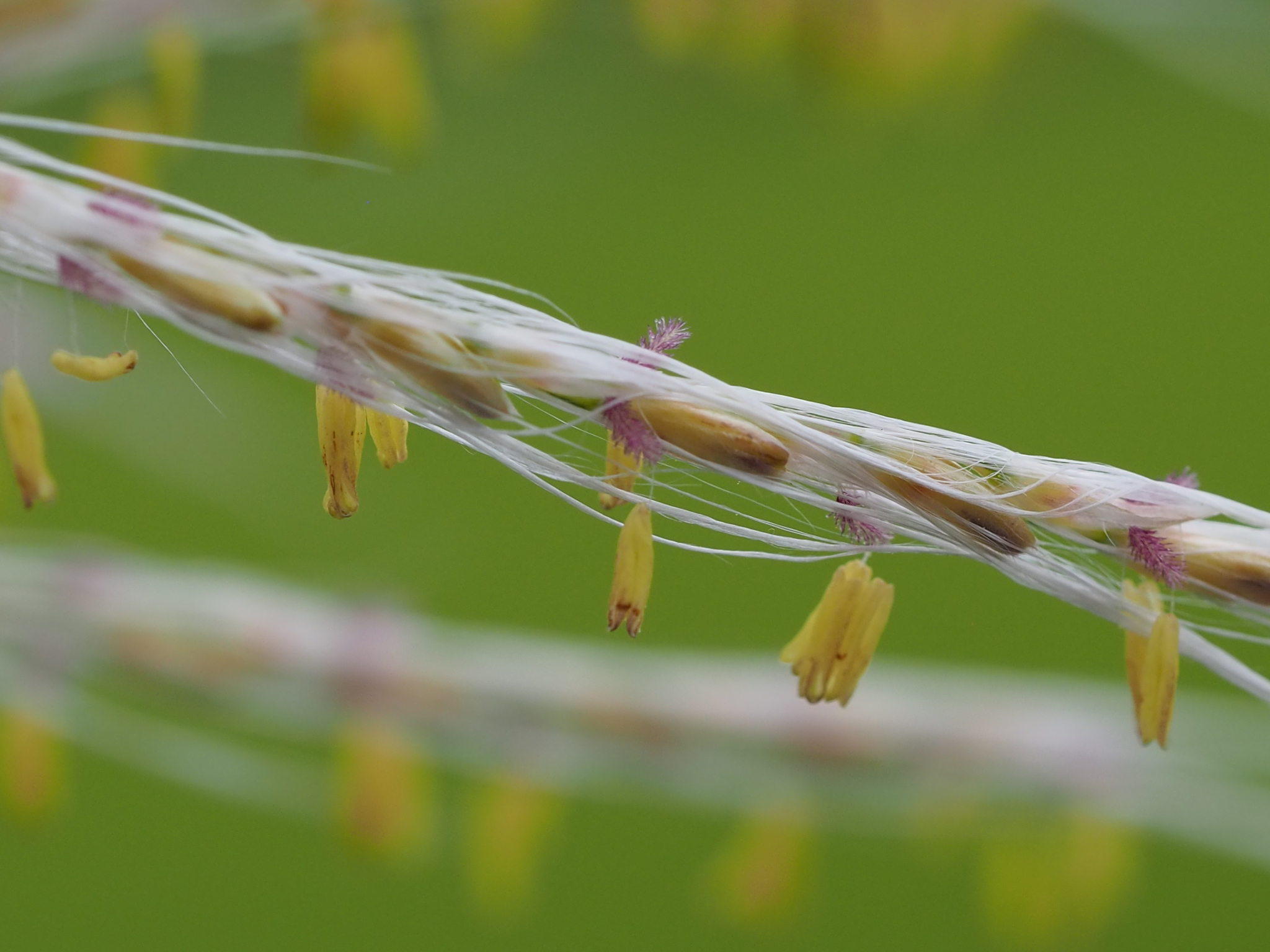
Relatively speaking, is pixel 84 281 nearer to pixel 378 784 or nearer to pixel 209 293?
pixel 209 293

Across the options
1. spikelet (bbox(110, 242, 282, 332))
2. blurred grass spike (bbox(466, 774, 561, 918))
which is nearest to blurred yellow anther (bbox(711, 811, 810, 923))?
blurred grass spike (bbox(466, 774, 561, 918))

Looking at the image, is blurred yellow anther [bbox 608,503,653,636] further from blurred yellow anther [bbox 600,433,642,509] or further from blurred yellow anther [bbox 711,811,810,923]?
blurred yellow anther [bbox 711,811,810,923]

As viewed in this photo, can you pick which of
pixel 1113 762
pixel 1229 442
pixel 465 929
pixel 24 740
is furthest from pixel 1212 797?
pixel 1229 442

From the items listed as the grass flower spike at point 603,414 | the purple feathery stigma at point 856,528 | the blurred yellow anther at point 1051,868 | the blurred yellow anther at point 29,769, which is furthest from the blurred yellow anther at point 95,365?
the blurred yellow anther at point 1051,868

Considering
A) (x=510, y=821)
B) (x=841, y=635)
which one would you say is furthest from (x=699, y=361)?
(x=841, y=635)

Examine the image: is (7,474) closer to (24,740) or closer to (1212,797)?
(24,740)
